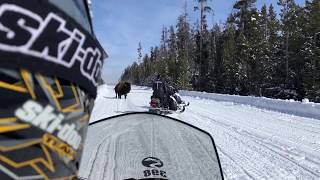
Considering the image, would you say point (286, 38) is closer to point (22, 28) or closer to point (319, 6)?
point (319, 6)

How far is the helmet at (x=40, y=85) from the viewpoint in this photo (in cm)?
109

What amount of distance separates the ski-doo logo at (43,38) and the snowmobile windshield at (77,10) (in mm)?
38

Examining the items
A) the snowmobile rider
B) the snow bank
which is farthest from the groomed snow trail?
the snow bank

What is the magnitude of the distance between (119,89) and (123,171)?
31514 millimetres

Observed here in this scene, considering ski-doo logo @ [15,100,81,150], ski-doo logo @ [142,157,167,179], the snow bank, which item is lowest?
the snow bank

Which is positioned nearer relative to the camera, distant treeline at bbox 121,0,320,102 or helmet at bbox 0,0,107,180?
helmet at bbox 0,0,107,180

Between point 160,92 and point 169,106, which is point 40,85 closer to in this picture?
point 160,92

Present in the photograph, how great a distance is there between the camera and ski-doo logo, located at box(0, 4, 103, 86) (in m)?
1.07

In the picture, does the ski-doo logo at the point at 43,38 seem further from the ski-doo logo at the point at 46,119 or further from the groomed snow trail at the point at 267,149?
the groomed snow trail at the point at 267,149

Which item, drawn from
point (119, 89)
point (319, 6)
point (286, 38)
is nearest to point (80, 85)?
point (119, 89)

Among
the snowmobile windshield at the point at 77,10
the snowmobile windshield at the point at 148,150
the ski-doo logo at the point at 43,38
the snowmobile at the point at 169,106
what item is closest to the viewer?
the ski-doo logo at the point at 43,38

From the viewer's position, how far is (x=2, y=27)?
3.47 ft

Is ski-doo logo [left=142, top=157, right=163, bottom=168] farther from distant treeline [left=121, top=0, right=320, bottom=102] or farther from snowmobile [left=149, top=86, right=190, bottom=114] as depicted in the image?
distant treeline [left=121, top=0, right=320, bottom=102]

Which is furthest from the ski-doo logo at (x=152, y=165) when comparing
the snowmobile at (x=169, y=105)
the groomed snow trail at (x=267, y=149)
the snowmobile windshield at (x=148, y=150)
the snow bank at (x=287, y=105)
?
the snow bank at (x=287, y=105)
